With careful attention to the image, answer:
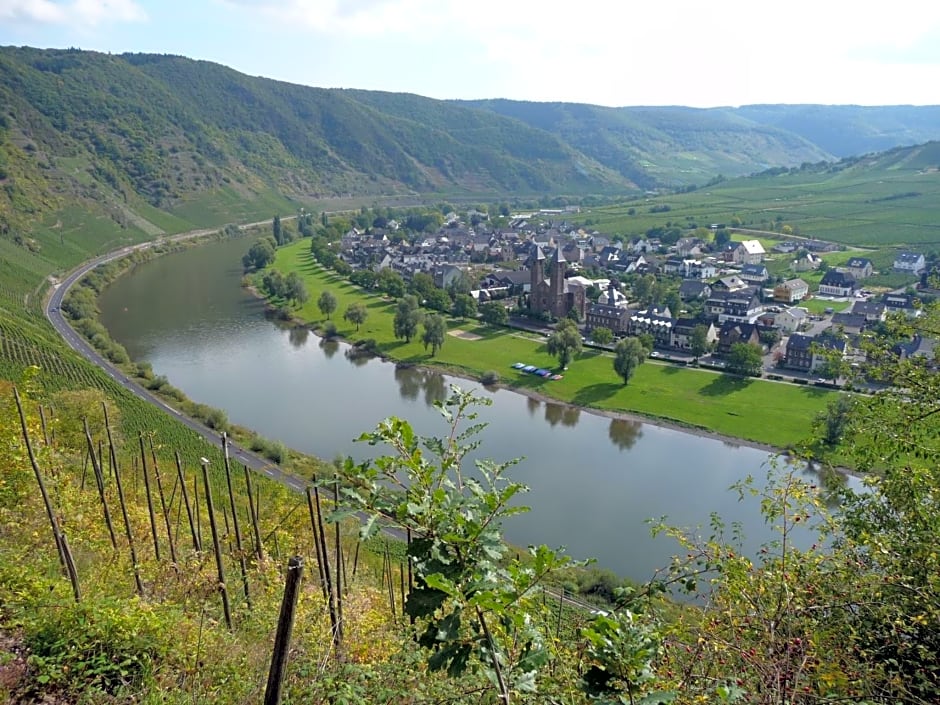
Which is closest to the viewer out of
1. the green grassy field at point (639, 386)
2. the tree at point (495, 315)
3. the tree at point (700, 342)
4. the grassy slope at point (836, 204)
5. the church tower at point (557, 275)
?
the green grassy field at point (639, 386)

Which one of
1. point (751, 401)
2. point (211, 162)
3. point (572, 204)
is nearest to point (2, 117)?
point (211, 162)

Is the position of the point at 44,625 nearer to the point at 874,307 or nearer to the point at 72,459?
the point at 72,459

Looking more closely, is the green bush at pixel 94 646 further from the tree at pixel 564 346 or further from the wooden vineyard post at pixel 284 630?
the tree at pixel 564 346

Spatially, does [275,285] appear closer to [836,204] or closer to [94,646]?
[94,646]

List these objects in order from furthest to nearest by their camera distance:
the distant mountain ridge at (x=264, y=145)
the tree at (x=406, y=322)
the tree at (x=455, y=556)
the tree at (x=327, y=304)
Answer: the distant mountain ridge at (x=264, y=145), the tree at (x=327, y=304), the tree at (x=406, y=322), the tree at (x=455, y=556)

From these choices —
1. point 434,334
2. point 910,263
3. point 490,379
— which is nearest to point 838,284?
point 910,263

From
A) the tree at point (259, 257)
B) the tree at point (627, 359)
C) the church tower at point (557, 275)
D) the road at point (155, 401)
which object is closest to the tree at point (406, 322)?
the church tower at point (557, 275)

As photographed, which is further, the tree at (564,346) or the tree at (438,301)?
the tree at (438,301)
